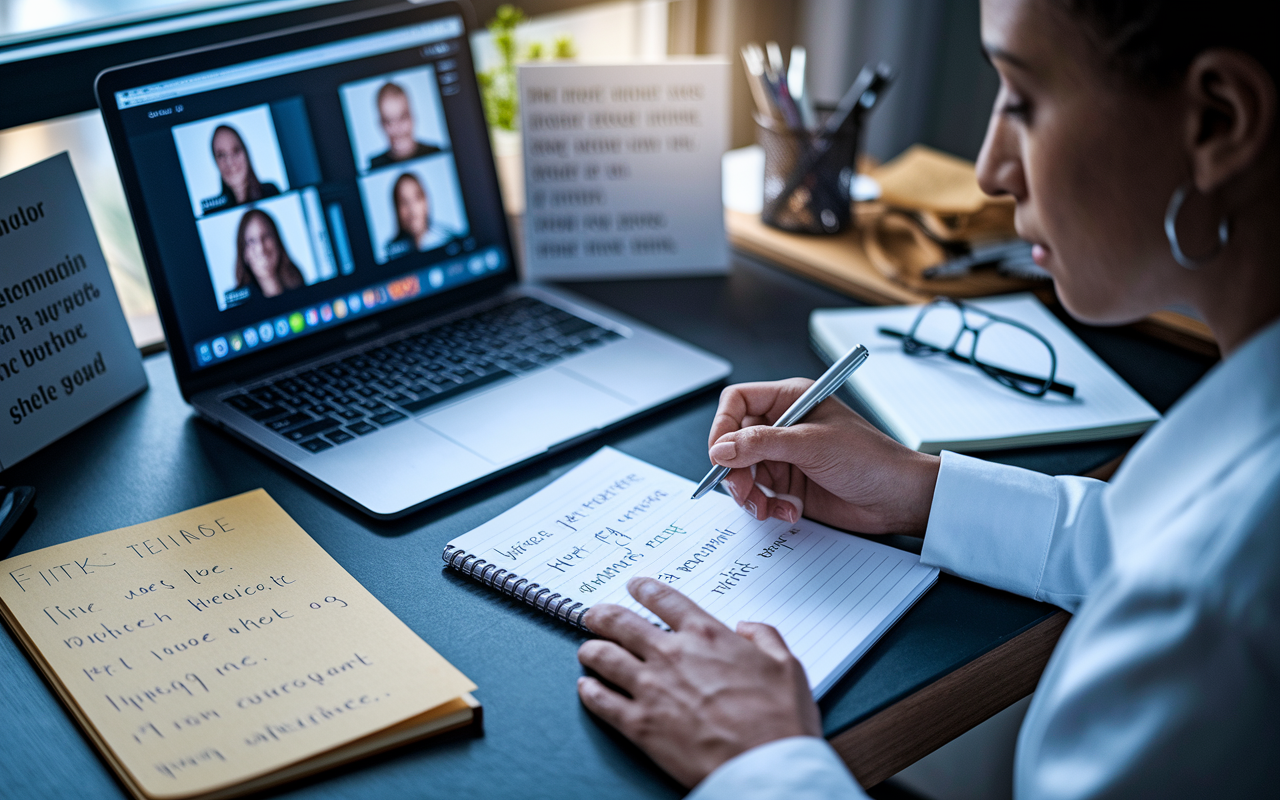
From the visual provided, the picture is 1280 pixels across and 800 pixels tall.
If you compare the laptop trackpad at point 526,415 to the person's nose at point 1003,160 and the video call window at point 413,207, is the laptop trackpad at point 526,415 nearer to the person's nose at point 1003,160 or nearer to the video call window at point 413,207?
the video call window at point 413,207

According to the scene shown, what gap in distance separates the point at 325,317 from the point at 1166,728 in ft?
2.73

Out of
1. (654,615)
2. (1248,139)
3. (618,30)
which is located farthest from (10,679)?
(618,30)

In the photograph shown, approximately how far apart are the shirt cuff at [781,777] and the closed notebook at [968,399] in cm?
41

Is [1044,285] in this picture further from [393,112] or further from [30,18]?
[30,18]

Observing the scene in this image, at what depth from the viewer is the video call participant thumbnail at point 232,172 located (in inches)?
37.8

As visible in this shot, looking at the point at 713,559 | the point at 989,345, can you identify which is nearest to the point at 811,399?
the point at 713,559

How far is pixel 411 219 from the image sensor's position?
3.63ft

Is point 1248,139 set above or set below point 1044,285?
above

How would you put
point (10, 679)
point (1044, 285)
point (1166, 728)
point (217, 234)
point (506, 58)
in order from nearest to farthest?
1. point (1166, 728)
2. point (10, 679)
3. point (217, 234)
4. point (1044, 285)
5. point (506, 58)

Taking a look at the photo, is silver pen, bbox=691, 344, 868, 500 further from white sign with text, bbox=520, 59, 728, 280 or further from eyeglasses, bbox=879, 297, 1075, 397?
white sign with text, bbox=520, 59, 728, 280

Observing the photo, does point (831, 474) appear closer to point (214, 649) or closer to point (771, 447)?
point (771, 447)

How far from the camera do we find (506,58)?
1.41 metres

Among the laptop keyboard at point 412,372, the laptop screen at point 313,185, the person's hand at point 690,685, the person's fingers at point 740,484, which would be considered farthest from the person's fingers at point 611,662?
the laptop screen at point 313,185

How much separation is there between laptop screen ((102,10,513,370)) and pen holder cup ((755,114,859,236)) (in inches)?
16.4
